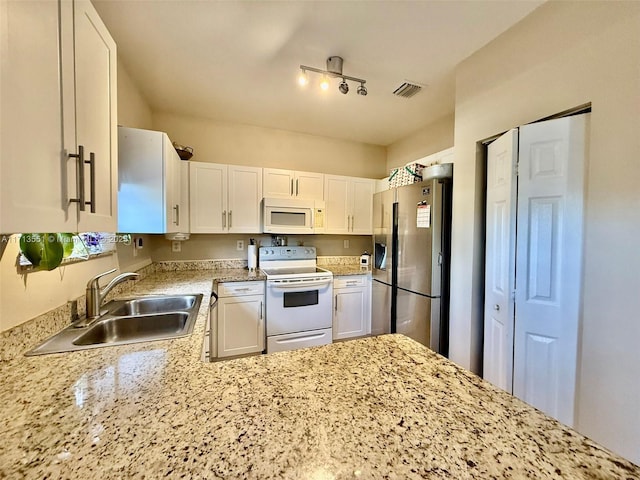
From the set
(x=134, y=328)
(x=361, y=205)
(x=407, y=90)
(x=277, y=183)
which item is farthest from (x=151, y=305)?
(x=407, y=90)

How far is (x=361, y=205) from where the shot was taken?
11.3 feet

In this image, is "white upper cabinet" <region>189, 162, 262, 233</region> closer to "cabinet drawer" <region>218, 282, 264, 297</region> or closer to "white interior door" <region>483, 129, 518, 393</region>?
"cabinet drawer" <region>218, 282, 264, 297</region>

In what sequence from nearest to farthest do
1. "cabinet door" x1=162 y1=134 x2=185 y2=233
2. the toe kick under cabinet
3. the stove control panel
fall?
"cabinet door" x1=162 y1=134 x2=185 y2=233
the toe kick under cabinet
the stove control panel

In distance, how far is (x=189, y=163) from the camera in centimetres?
267

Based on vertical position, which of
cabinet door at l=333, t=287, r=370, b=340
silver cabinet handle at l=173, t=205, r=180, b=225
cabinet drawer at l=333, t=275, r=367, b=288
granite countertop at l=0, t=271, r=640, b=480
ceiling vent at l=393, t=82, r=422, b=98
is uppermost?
ceiling vent at l=393, t=82, r=422, b=98

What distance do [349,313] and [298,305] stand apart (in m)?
0.67

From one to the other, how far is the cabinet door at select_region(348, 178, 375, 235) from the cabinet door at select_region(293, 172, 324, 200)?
42 centimetres

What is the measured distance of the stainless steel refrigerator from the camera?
2227 mm

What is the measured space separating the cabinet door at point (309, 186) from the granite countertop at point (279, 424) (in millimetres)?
2459

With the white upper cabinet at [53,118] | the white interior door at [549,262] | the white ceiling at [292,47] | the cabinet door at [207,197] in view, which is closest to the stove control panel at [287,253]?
the cabinet door at [207,197]

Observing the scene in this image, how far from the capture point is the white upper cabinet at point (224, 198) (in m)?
2.72

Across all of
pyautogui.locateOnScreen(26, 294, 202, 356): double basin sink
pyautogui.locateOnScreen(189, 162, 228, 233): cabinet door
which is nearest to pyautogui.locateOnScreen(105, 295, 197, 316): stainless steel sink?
pyautogui.locateOnScreen(26, 294, 202, 356): double basin sink

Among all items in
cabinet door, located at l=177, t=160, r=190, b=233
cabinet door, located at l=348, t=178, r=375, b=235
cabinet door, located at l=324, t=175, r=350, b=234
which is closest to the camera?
cabinet door, located at l=177, t=160, r=190, b=233

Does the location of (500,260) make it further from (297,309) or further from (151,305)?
(151,305)
